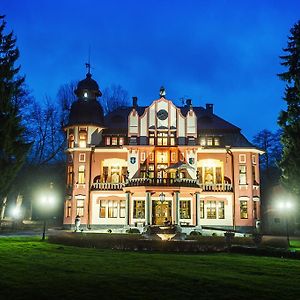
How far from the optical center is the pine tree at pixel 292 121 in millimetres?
23891

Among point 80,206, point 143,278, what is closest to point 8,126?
point 143,278

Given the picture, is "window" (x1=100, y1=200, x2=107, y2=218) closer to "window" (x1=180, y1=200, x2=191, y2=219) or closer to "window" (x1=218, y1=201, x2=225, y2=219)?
"window" (x1=180, y1=200, x2=191, y2=219)

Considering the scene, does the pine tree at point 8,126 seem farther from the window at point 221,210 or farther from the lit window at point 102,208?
the window at point 221,210

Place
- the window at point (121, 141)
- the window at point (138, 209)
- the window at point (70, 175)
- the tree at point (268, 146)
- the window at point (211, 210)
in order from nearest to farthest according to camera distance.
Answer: the window at point (138, 209) → the window at point (211, 210) → the window at point (70, 175) → the window at point (121, 141) → the tree at point (268, 146)

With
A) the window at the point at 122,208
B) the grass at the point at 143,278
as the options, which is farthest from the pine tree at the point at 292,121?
the window at the point at 122,208

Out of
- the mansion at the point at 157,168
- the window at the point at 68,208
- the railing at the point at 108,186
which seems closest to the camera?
the mansion at the point at 157,168

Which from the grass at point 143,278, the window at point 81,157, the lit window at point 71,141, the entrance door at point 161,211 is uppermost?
the lit window at point 71,141

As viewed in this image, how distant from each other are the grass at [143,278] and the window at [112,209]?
23.6 metres

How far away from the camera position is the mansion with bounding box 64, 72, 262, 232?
39281 mm

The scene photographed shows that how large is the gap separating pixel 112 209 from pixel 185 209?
23.3 ft

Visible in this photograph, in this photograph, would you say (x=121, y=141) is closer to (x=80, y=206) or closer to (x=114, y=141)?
(x=114, y=141)

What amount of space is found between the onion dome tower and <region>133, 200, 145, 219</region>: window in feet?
28.1

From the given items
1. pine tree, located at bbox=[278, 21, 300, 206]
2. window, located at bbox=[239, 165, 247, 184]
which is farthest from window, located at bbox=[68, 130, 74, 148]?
pine tree, located at bbox=[278, 21, 300, 206]

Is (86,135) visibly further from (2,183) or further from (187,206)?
(2,183)
